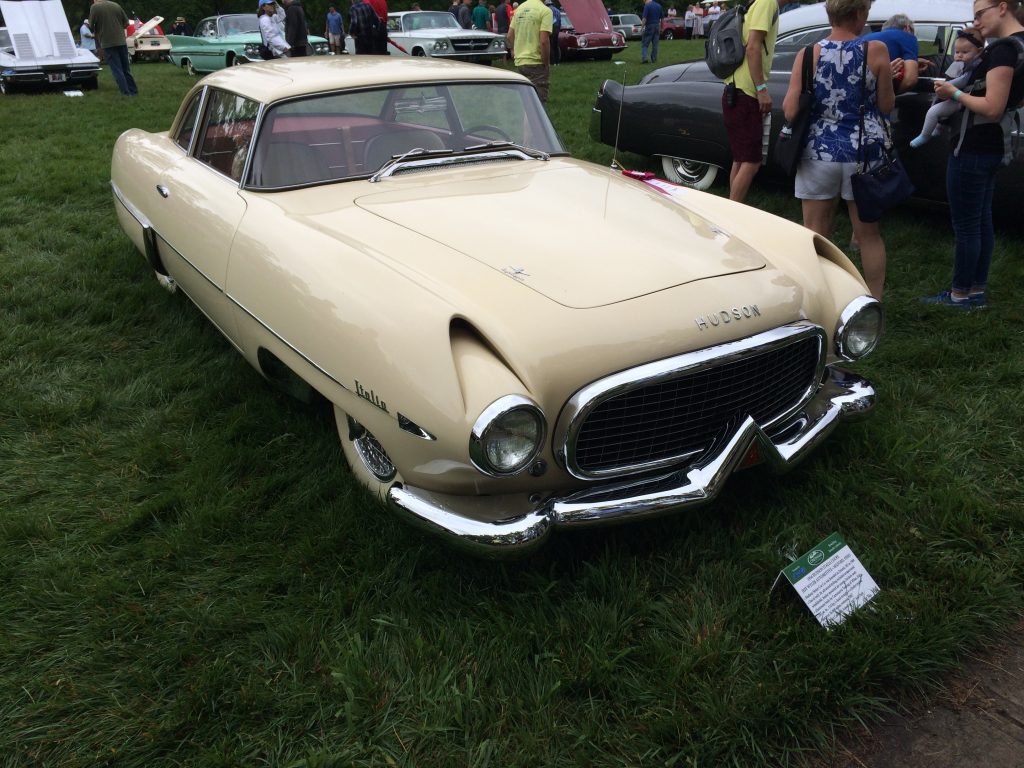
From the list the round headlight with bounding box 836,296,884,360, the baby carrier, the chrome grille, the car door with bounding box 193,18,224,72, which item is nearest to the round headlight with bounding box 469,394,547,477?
the round headlight with bounding box 836,296,884,360

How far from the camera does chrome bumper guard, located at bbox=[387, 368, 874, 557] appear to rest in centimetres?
217

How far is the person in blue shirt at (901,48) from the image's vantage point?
189 inches

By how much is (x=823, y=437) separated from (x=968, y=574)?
58 centimetres

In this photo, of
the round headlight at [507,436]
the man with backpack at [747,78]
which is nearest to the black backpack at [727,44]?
the man with backpack at [747,78]

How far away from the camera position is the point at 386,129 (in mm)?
3604

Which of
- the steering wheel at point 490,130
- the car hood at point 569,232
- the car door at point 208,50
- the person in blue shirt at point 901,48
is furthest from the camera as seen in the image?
the car door at point 208,50

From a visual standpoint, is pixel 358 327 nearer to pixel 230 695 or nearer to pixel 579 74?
pixel 230 695

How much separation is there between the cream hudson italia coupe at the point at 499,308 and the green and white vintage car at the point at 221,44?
45.9 ft

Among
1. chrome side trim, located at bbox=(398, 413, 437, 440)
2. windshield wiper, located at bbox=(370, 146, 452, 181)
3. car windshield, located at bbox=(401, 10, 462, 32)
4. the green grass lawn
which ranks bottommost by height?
the green grass lawn

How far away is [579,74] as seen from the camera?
15336 mm

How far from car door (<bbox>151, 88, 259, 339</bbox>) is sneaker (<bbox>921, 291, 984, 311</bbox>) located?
11.6 feet

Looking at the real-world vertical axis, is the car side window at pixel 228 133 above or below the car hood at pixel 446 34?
above

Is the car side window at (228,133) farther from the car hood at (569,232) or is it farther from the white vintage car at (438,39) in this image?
the white vintage car at (438,39)

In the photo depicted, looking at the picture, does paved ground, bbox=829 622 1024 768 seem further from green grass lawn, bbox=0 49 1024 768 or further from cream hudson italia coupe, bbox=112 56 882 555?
cream hudson italia coupe, bbox=112 56 882 555
